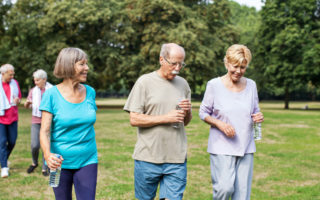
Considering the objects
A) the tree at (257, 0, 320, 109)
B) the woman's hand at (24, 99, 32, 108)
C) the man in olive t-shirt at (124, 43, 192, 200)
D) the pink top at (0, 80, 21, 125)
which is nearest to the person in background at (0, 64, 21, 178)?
the pink top at (0, 80, 21, 125)

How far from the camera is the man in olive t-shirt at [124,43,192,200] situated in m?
3.78

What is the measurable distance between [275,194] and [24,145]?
857 cm

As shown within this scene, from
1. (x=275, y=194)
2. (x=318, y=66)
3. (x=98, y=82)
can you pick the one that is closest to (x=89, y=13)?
(x=98, y=82)

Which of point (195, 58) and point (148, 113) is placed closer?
point (148, 113)

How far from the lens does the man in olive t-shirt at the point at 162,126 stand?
12.4 feet

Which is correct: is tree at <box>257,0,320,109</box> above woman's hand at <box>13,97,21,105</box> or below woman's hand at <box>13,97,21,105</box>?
above

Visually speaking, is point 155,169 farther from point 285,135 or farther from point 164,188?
point 285,135

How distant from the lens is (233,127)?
3.90m

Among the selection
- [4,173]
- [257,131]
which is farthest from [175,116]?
[4,173]

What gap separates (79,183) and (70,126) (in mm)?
553

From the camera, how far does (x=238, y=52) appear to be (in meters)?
3.83

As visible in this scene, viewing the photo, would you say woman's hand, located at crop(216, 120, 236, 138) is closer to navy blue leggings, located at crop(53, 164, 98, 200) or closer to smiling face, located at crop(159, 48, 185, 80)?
smiling face, located at crop(159, 48, 185, 80)

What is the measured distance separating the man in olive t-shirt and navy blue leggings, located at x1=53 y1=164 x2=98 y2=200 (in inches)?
24.7

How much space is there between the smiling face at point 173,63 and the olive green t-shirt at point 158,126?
0.11 meters
